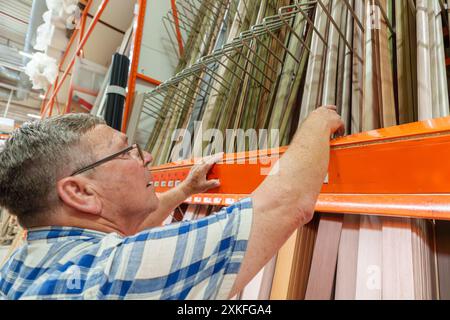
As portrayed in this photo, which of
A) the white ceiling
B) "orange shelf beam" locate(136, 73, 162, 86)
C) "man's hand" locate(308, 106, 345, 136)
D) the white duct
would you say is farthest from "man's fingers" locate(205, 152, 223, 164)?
the white ceiling

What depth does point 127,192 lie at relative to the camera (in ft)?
2.37

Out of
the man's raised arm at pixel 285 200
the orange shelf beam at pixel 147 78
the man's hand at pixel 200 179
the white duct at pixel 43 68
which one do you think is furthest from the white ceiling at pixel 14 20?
the man's raised arm at pixel 285 200

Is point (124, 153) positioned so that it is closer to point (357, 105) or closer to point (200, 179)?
point (200, 179)

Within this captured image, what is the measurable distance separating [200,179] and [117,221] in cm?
41

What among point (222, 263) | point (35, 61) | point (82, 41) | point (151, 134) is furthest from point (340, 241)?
point (35, 61)

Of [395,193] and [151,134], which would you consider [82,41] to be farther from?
[395,193]

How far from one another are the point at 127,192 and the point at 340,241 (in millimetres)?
568

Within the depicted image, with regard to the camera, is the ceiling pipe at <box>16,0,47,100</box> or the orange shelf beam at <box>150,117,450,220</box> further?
the ceiling pipe at <box>16,0,47,100</box>

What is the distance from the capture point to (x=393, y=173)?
550 millimetres

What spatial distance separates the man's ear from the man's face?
2 cm

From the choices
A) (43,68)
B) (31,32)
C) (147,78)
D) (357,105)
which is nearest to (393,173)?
(357,105)

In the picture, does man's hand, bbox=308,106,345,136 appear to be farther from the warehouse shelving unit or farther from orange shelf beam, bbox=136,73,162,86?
orange shelf beam, bbox=136,73,162,86

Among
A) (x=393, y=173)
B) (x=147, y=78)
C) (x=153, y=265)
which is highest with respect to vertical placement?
(x=147, y=78)

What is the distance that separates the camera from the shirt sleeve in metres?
0.47
